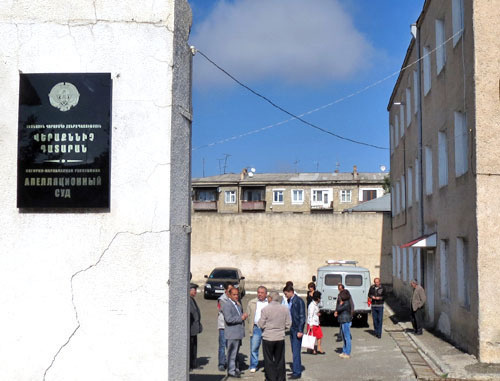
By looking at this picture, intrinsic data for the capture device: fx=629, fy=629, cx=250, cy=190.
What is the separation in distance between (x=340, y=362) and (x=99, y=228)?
10095 mm

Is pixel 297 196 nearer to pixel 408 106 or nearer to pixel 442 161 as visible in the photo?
pixel 408 106

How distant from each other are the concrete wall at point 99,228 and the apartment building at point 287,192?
63.7 metres

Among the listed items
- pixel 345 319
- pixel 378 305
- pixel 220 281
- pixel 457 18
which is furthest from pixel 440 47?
pixel 220 281

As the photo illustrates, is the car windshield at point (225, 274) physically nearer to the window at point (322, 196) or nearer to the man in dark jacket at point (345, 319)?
the man in dark jacket at point (345, 319)

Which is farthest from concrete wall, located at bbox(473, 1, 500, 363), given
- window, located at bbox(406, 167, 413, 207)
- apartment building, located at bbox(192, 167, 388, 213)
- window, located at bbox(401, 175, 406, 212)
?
apartment building, located at bbox(192, 167, 388, 213)

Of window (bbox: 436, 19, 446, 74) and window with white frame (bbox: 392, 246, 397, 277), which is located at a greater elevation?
window (bbox: 436, 19, 446, 74)

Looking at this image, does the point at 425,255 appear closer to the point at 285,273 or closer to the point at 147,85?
the point at 285,273

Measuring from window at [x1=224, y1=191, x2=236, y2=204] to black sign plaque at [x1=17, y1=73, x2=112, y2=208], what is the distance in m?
66.6

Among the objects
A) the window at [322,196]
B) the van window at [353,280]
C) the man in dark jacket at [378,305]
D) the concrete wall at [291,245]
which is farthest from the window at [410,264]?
the window at [322,196]

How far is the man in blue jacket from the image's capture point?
42.4 ft

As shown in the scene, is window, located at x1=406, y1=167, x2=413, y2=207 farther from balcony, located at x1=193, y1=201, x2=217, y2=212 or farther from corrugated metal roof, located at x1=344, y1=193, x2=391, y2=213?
balcony, located at x1=193, y1=201, x2=217, y2=212

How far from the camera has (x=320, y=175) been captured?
2970 inches

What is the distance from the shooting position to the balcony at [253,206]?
71125 millimetres

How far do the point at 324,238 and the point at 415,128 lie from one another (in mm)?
13084
